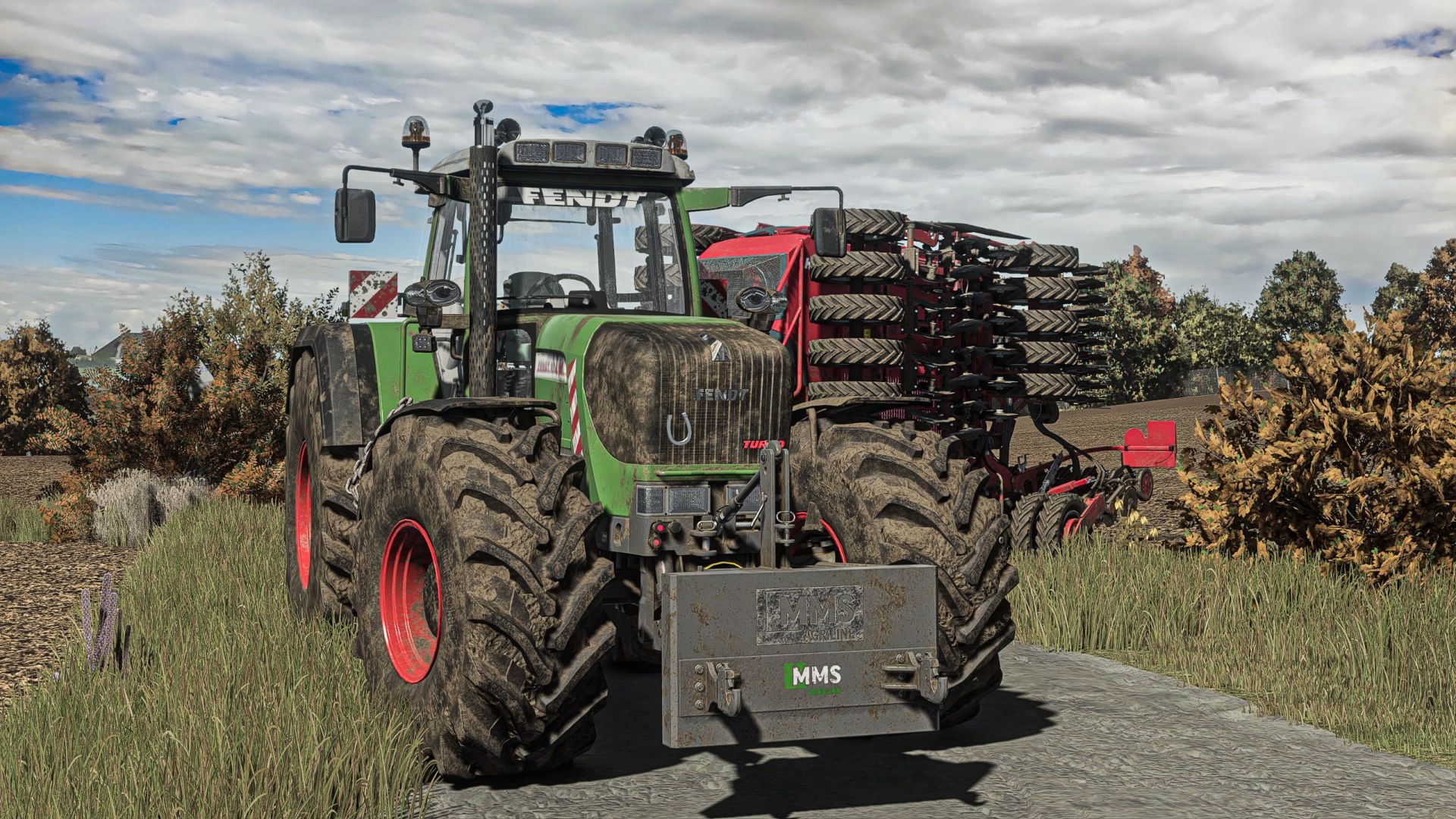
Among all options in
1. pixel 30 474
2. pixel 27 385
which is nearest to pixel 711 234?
pixel 30 474

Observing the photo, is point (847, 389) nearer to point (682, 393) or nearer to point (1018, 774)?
point (682, 393)

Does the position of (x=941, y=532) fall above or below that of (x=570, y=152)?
below

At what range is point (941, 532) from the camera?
6.24 meters

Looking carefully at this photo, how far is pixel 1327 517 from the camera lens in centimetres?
1067

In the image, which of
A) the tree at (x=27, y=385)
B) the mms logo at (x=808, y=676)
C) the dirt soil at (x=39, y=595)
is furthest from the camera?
the tree at (x=27, y=385)

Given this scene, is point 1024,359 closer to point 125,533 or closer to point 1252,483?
point 1252,483

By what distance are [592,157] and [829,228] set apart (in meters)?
1.32

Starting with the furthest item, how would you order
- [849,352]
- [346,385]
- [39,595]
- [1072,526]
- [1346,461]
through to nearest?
[1072,526] → [849,352] → [39,595] → [1346,461] → [346,385]

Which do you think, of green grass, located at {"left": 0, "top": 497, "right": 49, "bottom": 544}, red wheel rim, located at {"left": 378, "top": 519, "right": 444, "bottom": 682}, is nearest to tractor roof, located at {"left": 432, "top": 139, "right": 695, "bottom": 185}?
red wheel rim, located at {"left": 378, "top": 519, "right": 444, "bottom": 682}

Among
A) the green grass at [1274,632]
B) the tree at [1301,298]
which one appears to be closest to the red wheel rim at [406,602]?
the green grass at [1274,632]

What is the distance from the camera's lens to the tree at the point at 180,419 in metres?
15.8

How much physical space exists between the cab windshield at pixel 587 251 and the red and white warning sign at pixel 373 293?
3.51m

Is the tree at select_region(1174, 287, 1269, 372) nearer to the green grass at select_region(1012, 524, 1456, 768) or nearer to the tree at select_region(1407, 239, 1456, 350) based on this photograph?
the tree at select_region(1407, 239, 1456, 350)

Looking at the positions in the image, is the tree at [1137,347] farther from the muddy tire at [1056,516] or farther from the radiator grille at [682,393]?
the radiator grille at [682,393]
